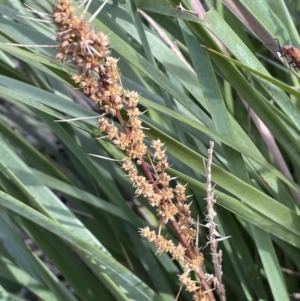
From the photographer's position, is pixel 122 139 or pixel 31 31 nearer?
pixel 122 139

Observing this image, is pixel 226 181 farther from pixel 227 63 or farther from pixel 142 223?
pixel 142 223

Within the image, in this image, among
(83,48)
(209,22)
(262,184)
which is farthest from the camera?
(262,184)

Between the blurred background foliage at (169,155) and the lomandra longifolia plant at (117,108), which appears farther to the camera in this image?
the blurred background foliage at (169,155)

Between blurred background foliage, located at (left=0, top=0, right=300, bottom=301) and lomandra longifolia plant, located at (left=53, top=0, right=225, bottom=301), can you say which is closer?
lomandra longifolia plant, located at (left=53, top=0, right=225, bottom=301)

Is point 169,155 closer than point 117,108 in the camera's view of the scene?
No

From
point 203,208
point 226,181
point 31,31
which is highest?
point 31,31

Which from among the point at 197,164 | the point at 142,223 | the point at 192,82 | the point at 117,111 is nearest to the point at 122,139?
the point at 117,111

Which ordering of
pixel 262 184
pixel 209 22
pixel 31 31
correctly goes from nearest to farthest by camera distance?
pixel 209 22
pixel 31 31
pixel 262 184

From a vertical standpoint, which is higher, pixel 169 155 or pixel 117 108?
pixel 117 108
